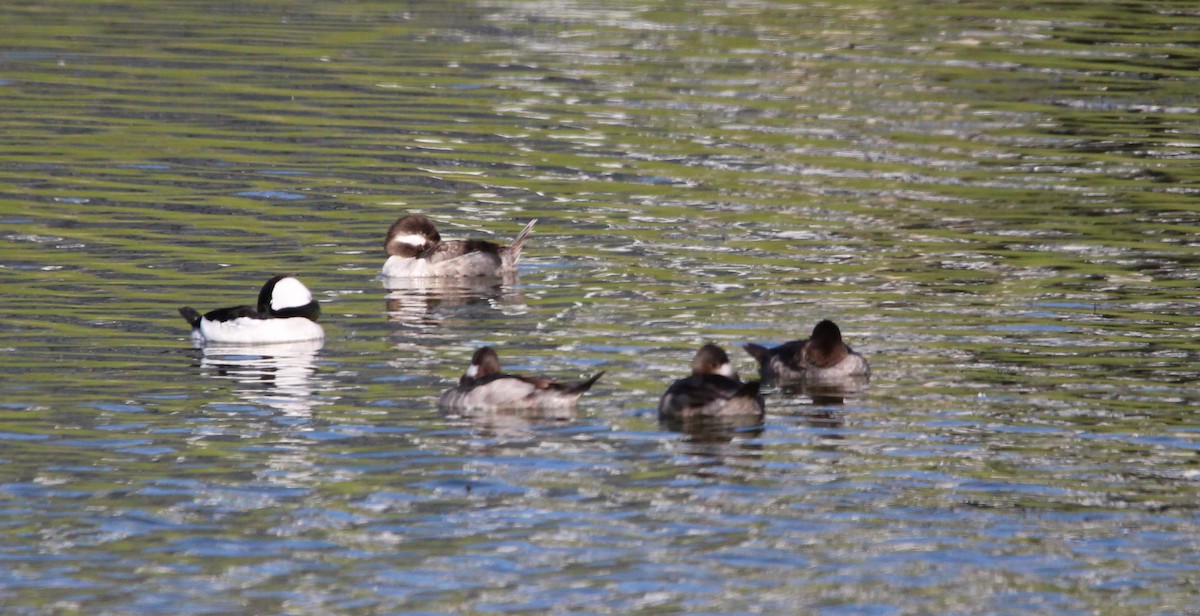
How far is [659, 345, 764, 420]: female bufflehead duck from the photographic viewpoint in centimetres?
1627

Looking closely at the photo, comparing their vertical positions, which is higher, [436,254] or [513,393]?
[436,254]

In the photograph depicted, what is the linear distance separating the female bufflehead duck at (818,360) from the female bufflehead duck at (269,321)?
16.5ft

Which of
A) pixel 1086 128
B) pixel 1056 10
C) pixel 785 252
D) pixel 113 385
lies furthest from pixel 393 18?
pixel 113 385

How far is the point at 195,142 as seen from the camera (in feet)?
110

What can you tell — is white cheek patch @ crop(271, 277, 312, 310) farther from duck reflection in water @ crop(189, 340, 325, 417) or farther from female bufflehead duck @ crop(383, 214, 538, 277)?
female bufflehead duck @ crop(383, 214, 538, 277)

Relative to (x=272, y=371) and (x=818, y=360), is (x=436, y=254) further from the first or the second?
(x=818, y=360)

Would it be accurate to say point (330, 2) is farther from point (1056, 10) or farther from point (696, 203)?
point (696, 203)

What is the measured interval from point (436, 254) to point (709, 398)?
8889 mm

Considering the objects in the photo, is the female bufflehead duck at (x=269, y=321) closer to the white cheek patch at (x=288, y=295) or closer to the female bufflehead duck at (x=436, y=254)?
the white cheek patch at (x=288, y=295)

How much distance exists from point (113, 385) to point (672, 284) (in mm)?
→ 7837

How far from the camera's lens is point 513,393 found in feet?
54.5

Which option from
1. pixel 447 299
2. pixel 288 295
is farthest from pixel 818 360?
pixel 447 299

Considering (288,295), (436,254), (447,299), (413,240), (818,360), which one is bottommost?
(818,360)

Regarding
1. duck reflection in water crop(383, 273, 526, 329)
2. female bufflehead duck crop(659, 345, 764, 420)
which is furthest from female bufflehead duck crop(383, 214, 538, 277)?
female bufflehead duck crop(659, 345, 764, 420)
